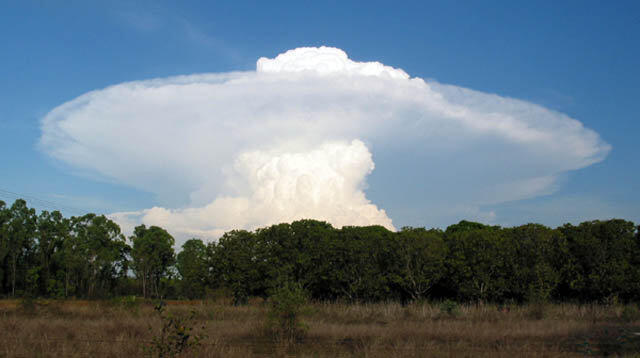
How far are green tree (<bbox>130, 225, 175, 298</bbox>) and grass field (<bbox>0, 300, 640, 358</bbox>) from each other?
103ft

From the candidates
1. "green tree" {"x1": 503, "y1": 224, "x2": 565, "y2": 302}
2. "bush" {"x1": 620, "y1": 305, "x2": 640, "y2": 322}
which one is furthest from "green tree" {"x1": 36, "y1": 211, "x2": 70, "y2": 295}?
"bush" {"x1": 620, "y1": 305, "x2": 640, "y2": 322}

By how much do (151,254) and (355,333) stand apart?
43.0 m

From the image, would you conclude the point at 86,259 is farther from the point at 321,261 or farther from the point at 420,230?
the point at 420,230

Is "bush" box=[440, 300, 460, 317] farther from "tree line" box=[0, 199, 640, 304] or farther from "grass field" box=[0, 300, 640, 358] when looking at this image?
"tree line" box=[0, 199, 640, 304]

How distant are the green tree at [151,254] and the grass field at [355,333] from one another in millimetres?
31538

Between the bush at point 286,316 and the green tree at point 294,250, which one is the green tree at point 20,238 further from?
the bush at point 286,316

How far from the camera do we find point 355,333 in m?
13.9

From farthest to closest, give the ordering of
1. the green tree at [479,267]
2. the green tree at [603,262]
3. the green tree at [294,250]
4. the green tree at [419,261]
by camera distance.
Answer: the green tree at [294,250]
the green tree at [419,261]
the green tree at [479,267]
the green tree at [603,262]

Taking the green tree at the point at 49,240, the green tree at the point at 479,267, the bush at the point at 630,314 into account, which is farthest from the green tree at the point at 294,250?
the green tree at the point at 49,240

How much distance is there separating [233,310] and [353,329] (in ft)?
23.5

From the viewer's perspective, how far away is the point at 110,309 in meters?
19.5

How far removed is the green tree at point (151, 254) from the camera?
167ft

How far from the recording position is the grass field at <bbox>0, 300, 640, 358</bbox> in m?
10.8

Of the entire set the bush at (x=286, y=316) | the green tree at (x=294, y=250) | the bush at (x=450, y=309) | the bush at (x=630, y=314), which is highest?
the green tree at (x=294, y=250)
